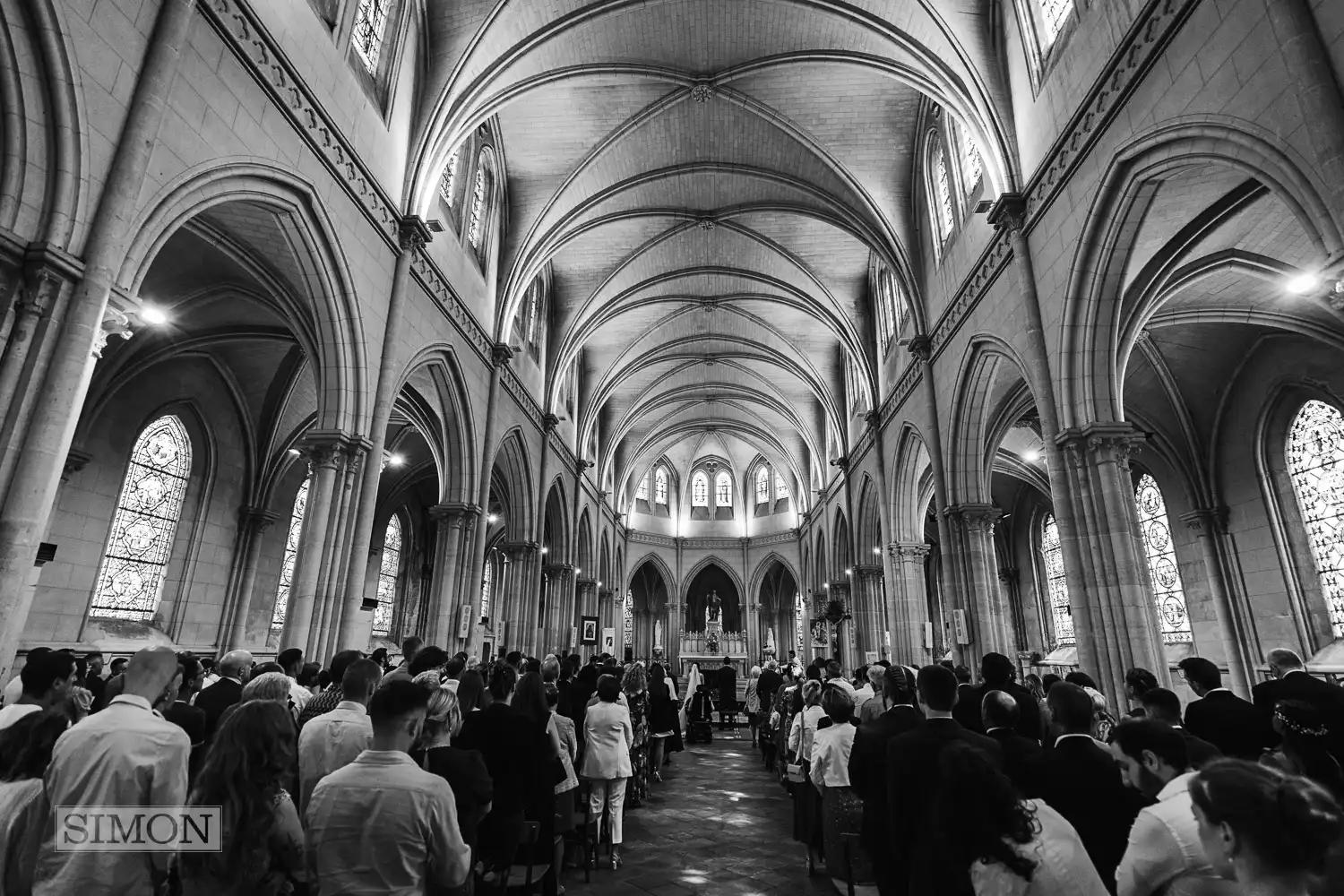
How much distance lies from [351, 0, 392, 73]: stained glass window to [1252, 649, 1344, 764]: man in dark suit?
462 inches

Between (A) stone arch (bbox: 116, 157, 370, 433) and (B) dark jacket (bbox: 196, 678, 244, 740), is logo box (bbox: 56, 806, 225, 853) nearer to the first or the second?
(B) dark jacket (bbox: 196, 678, 244, 740)

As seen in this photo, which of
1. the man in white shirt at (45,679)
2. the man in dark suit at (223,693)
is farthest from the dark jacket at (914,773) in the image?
the man in white shirt at (45,679)

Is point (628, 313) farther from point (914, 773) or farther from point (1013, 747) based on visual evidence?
point (914, 773)

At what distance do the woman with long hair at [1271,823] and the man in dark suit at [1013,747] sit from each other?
3.95 feet

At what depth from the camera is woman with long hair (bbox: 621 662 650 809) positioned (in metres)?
7.39

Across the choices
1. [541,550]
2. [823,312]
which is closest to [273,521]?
[541,550]

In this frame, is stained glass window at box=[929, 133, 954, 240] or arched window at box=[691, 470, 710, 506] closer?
stained glass window at box=[929, 133, 954, 240]

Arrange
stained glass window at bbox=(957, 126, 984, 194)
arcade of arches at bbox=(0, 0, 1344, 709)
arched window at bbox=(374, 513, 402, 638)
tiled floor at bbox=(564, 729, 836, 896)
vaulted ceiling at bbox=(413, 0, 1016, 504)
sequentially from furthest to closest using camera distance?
arched window at bbox=(374, 513, 402, 638) → stained glass window at bbox=(957, 126, 984, 194) → vaulted ceiling at bbox=(413, 0, 1016, 504) → arcade of arches at bbox=(0, 0, 1344, 709) → tiled floor at bbox=(564, 729, 836, 896)

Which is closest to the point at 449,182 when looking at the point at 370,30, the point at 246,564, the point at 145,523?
the point at 370,30

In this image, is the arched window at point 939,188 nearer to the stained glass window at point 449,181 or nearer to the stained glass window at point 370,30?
the stained glass window at point 449,181

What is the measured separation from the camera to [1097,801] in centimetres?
272

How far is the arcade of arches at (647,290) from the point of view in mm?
5461

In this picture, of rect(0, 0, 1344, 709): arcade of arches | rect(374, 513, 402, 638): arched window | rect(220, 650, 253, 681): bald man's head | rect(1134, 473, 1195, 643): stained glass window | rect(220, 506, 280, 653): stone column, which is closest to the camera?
rect(220, 650, 253, 681): bald man's head

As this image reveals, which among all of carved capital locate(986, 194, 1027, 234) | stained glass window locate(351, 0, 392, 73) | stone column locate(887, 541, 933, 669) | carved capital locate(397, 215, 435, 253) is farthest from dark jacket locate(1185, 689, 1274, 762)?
stone column locate(887, 541, 933, 669)
